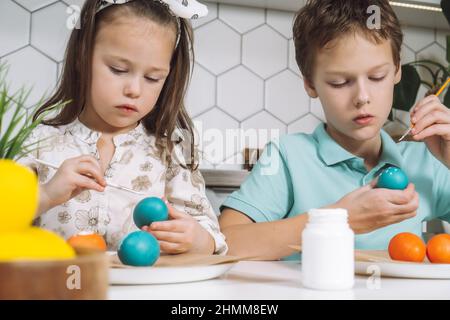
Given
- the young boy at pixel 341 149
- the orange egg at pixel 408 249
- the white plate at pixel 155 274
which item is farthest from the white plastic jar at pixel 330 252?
the young boy at pixel 341 149

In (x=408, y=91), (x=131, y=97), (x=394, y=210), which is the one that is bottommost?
(x=394, y=210)

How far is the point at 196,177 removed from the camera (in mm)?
1145

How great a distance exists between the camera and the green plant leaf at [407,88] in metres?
1.77

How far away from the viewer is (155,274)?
53 centimetres

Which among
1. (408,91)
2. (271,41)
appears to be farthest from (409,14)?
(271,41)

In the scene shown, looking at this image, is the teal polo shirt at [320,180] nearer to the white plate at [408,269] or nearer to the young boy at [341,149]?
the young boy at [341,149]

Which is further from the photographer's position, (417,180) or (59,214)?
(417,180)

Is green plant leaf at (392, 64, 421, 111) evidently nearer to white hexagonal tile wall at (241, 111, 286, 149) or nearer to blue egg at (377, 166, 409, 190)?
white hexagonal tile wall at (241, 111, 286, 149)

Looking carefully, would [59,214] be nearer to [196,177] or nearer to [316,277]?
[196,177]

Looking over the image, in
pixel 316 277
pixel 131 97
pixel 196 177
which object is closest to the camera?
pixel 316 277

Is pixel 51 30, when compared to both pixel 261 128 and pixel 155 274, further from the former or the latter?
pixel 155 274

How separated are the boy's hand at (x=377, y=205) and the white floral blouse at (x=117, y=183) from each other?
28 centimetres
